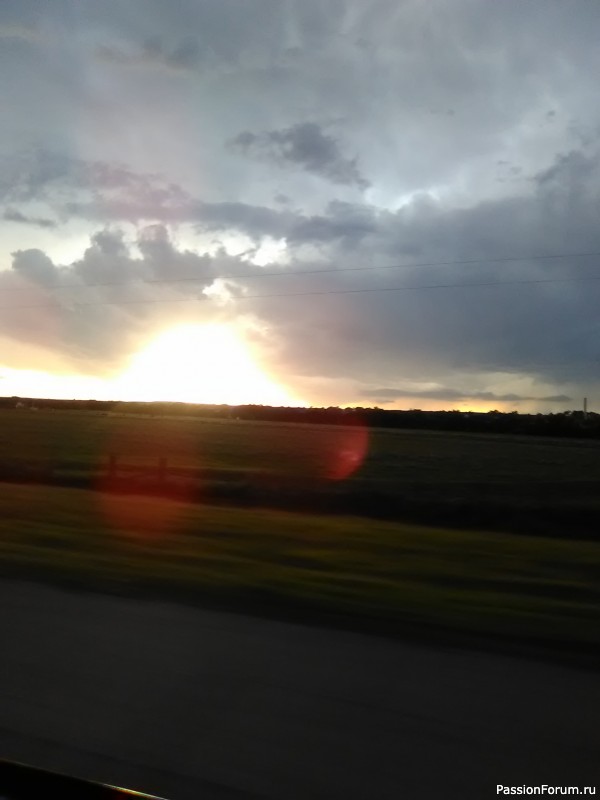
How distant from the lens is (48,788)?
12.4 ft

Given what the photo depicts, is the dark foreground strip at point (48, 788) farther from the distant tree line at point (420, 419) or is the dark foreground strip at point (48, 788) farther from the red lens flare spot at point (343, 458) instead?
the distant tree line at point (420, 419)

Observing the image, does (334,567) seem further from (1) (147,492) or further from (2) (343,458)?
(2) (343,458)

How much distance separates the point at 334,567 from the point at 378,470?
2483cm

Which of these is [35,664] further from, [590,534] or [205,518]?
[590,534]

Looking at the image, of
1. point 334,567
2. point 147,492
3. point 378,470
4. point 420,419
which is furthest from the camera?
point 420,419

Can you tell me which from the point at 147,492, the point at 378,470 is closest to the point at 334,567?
the point at 147,492

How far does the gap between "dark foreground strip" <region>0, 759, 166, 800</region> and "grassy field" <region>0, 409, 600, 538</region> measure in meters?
12.8

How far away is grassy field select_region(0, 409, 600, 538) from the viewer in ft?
57.2

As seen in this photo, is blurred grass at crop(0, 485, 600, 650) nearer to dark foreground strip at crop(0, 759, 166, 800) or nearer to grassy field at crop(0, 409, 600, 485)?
dark foreground strip at crop(0, 759, 166, 800)

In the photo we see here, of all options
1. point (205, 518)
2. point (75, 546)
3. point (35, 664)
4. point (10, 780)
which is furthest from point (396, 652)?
point (205, 518)

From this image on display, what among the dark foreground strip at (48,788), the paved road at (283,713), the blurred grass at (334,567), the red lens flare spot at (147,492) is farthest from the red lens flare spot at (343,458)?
the dark foreground strip at (48,788)

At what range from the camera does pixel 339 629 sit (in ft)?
22.4

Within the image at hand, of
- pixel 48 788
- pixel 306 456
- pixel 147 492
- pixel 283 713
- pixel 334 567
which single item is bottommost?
pixel 48 788

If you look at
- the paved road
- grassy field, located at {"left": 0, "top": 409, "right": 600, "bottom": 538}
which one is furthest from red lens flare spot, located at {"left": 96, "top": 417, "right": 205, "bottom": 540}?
the paved road
